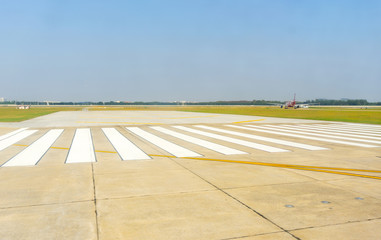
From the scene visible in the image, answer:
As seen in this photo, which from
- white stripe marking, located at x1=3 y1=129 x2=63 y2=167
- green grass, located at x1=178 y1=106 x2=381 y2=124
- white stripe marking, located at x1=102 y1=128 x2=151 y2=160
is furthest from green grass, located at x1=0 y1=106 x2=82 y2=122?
green grass, located at x1=178 y1=106 x2=381 y2=124

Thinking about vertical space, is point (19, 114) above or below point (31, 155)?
above

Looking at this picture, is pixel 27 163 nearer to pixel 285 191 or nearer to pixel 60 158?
pixel 60 158

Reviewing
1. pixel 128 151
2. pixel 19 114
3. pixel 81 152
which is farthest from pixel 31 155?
pixel 19 114

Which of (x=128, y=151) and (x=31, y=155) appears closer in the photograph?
(x=31, y=155)

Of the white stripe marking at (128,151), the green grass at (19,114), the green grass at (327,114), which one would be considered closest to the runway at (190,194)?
the white stripe marking at (128,151)

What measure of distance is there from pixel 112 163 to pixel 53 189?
91.8 inches

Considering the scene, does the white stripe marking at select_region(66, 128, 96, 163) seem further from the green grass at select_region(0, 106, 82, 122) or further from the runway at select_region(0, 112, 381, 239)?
the green grass at select_region(0, 106, 82, 122)

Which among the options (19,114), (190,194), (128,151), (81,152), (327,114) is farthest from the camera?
(327,114)

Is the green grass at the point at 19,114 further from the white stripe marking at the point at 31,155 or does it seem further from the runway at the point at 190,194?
the runway at the point at 190,194

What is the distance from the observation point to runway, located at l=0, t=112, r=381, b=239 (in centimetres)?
375

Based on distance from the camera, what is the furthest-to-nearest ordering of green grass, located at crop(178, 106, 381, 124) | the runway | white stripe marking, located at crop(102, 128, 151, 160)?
green grass, located at crop(178, 106, 381, 124)
white stripe marking, located at crop(102, 128, 151, 160)
the runway

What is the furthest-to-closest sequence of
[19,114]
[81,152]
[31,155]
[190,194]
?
1. [19,114]
2. [81,152]
3. [31,155]
4. [190,194]

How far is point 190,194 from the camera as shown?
511 centimetres

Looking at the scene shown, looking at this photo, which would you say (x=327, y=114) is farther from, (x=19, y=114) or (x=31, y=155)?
(x=19, y=114)
